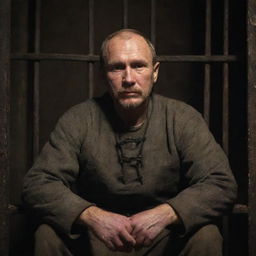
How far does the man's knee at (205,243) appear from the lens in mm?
2084

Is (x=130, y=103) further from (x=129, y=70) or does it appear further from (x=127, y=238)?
(x=127, y=238)

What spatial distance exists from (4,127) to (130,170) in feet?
1.90

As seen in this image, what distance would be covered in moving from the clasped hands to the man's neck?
48 centimetres

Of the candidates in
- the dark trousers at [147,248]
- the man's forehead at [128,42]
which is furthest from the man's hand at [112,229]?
the man's forehead at [128,42]

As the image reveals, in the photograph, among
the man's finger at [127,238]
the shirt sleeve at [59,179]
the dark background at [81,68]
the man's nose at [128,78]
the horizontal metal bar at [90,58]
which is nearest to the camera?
the man's finger at [127,238]

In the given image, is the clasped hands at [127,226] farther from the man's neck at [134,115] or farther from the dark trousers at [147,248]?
the man's neck at [134,115]

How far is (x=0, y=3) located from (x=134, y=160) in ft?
2.98

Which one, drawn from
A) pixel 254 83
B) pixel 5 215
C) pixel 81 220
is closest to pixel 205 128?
pixel 254 83

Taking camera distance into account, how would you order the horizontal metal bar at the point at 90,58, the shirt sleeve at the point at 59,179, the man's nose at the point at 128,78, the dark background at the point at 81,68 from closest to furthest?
the shirt sleeve at the point at 59,179, the man's nose at the point at 128,78, the horizontal metal bar at the point at 90,58, the dark background at the point at 81,68

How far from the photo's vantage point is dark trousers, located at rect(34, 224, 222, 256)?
6.88 feet

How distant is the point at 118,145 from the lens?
2393 mm

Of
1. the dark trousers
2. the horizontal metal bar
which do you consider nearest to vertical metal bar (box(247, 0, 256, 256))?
the horizontal metal bar

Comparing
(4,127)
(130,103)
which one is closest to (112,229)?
(130,103)

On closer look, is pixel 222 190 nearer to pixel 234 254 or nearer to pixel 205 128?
pixel 205 128
